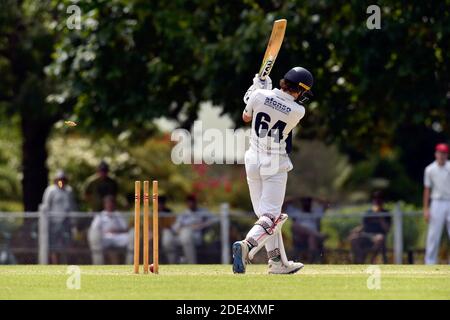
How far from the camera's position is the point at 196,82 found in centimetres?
2453

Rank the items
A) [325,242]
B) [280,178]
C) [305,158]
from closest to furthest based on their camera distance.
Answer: [280,178] → [325,242] → [305,158]

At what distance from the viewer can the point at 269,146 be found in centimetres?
1285

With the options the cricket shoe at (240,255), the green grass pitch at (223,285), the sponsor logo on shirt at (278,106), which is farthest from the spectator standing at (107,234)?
the sponsor logo on shirt at (278,106)

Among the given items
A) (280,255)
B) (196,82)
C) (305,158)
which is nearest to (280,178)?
(280,255)

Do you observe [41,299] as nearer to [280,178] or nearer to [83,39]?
[280,178]

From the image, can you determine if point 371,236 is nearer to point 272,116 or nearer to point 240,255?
point 240,255

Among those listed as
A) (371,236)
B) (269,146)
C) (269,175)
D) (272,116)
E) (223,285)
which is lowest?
(223,285)

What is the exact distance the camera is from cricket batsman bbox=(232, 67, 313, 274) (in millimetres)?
12727

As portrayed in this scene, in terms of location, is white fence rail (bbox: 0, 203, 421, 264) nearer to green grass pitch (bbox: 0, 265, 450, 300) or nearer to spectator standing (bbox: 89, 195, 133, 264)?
spectator standing (bbox: 89, 195, 133, 264)

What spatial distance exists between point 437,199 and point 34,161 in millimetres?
11200

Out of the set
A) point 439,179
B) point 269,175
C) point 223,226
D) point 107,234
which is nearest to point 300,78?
point 269,175

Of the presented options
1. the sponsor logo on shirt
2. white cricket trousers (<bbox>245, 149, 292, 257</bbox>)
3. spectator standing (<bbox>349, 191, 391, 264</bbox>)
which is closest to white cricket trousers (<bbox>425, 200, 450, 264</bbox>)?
spectator standing (<bbox>349, 191, 391, 264</bbox>)

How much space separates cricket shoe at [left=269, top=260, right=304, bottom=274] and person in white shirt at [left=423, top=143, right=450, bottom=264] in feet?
23.1

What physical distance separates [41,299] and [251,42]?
12034 millimetres
